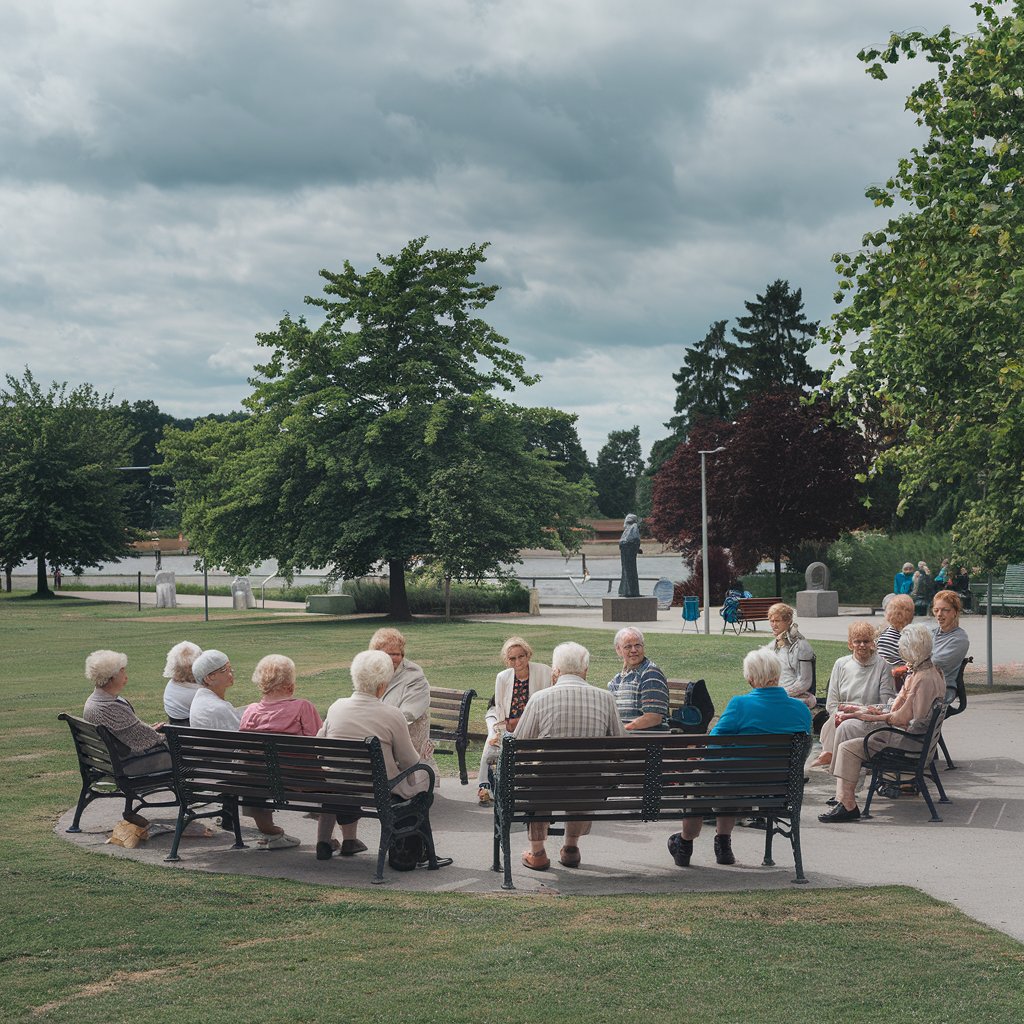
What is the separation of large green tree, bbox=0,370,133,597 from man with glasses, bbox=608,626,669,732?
5453cm

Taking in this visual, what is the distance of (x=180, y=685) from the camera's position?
9492mm

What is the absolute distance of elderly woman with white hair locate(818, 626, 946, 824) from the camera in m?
9.38

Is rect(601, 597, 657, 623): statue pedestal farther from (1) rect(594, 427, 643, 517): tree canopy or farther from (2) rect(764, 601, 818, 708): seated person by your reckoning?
(1) rect(594, 427, 643, 517): tree canopy

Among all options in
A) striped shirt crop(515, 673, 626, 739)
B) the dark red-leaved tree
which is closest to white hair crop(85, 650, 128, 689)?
striped shirt crop(515, 673, 626, 739)

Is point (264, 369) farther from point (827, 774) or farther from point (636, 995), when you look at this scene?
point (636, 995)

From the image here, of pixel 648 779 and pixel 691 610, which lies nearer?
pixel 648 779

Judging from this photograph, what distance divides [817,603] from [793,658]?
28886mm

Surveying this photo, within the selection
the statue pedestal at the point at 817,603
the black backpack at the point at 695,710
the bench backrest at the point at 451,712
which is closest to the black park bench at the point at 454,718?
the bench backrest at the point at 451,712

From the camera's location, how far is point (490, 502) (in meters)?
37.4

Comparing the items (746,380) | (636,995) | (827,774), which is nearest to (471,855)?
(636,995)

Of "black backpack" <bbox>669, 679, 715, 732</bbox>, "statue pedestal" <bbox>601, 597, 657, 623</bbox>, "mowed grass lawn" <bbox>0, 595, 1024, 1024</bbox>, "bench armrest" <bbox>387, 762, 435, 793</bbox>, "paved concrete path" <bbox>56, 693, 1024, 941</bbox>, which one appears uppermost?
"black backpack" <bbox>669, 679, 715, 732</bbox>

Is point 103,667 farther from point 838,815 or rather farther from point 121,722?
point 838,815

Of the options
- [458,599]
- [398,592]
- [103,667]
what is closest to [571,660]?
[103,667]

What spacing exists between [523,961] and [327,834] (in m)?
2.67
